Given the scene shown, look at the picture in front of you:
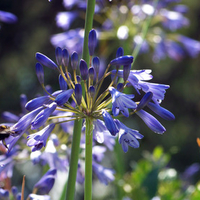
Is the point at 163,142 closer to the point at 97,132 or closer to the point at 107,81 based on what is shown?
the point at 107,81

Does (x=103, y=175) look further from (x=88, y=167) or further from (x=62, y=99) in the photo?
(x=62, y=99)

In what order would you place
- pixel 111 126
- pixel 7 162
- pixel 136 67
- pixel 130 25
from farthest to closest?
1. pixel 136 67
2. pixel 130 25
3. pixel 7 162
4. pixel 111 126

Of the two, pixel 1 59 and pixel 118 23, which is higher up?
pixel 118 23

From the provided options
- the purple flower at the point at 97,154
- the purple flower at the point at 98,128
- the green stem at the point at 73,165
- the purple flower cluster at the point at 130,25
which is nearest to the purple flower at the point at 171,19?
the purple flower cluster at the point at 130,25

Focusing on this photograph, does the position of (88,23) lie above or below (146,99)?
above

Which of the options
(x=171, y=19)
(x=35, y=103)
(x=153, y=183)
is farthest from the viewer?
(x=171, y=19)

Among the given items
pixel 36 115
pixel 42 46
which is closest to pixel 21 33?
pixel 42 46

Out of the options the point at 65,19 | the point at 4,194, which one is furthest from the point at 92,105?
the point at 65,19

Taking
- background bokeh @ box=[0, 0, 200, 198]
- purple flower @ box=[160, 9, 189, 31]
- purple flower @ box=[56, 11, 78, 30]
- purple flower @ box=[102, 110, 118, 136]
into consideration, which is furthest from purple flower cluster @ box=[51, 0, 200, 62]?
background bokeh @ box=[0, 0, 200, 198]
